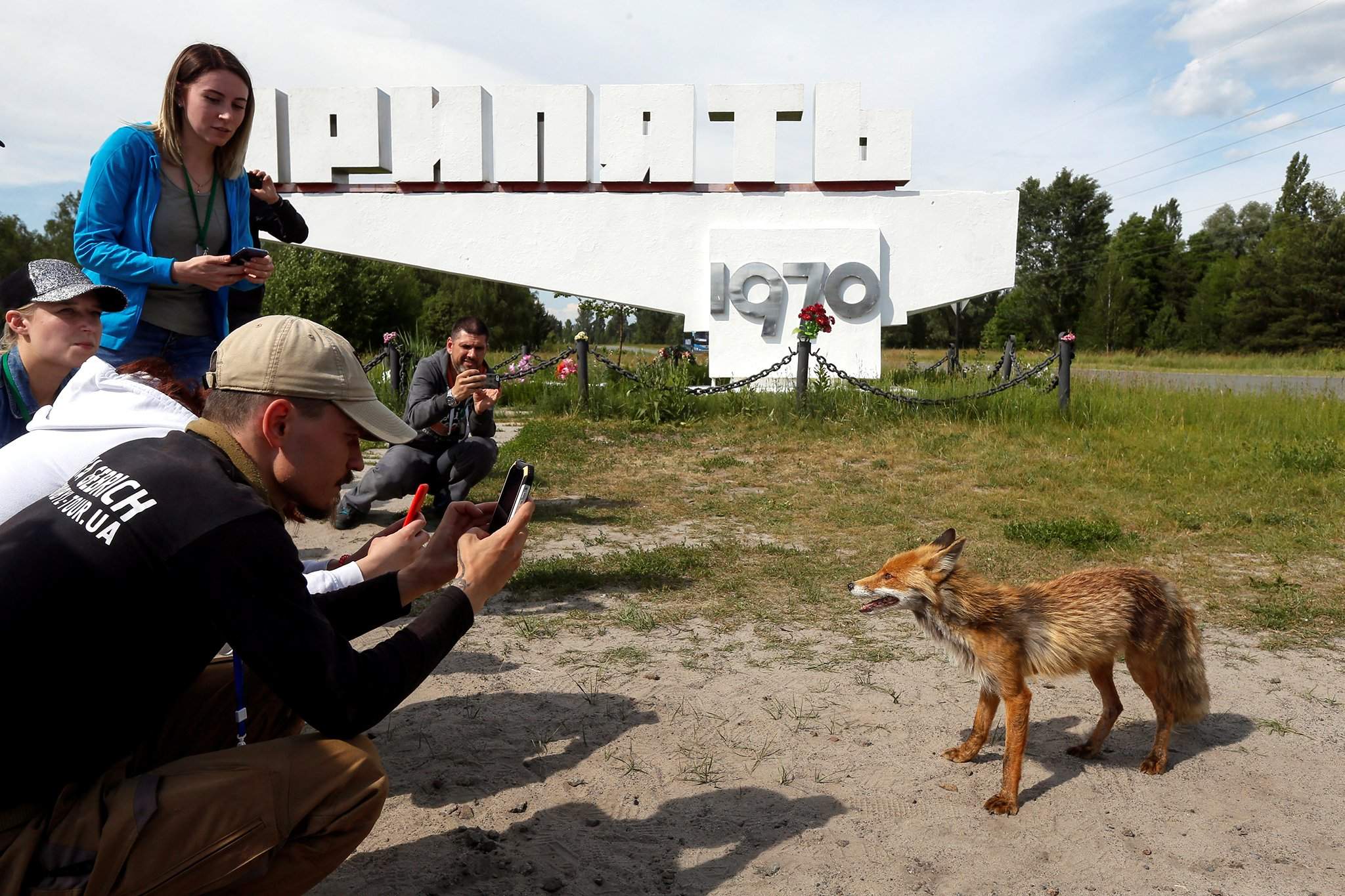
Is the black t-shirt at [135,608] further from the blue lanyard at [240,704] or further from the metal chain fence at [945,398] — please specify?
the metal chain fence at [945,398]

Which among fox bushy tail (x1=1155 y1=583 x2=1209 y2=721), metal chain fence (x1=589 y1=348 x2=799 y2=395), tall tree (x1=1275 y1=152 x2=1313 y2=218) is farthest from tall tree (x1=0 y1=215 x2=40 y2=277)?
tall tree (x1=1275 y1=152 x2=1313 y2=218)

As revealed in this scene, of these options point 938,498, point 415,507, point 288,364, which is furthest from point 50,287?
point 938,498

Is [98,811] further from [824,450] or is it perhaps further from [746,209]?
[746,209]

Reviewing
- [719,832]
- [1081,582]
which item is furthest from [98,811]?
[1081,582]

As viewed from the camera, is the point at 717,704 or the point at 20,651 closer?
the point at 20,651

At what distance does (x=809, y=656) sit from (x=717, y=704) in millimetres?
780

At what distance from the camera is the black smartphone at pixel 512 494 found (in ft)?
8.37

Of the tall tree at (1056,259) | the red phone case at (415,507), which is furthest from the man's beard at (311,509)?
the tall tree at (1056,259)

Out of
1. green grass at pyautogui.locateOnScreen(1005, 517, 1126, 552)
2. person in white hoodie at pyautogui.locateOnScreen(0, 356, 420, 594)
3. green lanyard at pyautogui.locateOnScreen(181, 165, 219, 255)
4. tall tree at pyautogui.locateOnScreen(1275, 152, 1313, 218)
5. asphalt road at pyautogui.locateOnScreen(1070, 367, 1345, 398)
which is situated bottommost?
green grass at pyautogui.locateOnScreen(1005, 517, 1126, 552)

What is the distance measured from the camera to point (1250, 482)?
341 inches

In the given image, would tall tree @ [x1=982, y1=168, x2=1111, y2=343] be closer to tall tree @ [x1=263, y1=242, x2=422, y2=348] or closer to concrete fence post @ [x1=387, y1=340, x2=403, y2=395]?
tall tree @ [x1=263, y1=242, x2=422, y2=348]

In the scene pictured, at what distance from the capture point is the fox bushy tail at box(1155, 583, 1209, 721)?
3572mm

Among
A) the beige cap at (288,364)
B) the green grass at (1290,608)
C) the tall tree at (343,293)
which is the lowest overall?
the green grass at (1290,608)

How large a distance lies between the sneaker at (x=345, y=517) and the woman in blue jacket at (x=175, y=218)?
10.7 feet
